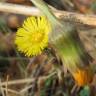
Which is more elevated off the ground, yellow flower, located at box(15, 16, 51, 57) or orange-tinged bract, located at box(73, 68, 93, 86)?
yellow flower, located at box(15, 16, 51, 57)

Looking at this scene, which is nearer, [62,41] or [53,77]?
[62,41]

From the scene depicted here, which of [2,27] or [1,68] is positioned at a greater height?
[2,27]

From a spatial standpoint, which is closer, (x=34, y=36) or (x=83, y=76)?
(x=83, y=76)

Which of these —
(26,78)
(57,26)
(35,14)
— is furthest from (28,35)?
(57,26)

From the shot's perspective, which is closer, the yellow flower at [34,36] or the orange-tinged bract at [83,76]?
the orange-tinged bract at [83,76]

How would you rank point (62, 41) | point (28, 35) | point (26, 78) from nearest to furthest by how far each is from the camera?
point (62, 41) → point (28, 35) → point (26, 78)

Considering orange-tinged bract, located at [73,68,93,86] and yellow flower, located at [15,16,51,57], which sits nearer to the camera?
orange-tinged bract, located at [73,68,93,86]

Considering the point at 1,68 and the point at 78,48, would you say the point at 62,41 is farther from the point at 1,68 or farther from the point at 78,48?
the point at 1,68

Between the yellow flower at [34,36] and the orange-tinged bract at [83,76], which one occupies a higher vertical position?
the yellow flower at [34,36]
